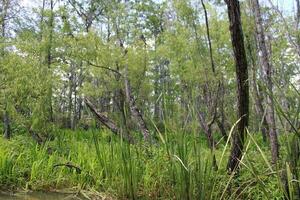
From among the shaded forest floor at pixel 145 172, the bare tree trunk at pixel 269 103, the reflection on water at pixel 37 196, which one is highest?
the bare tree trunk at pixel 269 103

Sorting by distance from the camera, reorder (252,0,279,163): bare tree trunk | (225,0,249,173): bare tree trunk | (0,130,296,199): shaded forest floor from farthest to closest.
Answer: (252,0,279,163): bare tree trunk
(225,0,249,173): bare tree trunk
(0,130,296,199): shaded forest floor

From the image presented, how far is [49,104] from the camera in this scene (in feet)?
27.5

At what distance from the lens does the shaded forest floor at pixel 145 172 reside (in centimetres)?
255

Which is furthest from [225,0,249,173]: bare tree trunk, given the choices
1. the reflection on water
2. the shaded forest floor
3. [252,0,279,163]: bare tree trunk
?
the reflection on water

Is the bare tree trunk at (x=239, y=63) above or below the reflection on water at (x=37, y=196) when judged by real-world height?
above

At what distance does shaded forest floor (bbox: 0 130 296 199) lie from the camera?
8.37ft

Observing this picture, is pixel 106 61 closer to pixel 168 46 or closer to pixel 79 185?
pixel 168 46

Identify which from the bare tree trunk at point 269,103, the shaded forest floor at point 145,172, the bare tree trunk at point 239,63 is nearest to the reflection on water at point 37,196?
the shaded forest floor at point 145,172

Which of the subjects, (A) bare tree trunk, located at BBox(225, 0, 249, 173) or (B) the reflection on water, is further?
(B) the reflection on water

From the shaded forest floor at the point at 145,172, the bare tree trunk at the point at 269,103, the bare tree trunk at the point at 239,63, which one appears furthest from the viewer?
the bare tree trunk at the point at 269,103

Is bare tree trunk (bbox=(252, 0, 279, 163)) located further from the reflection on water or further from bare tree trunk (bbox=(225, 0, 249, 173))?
the reflection on water

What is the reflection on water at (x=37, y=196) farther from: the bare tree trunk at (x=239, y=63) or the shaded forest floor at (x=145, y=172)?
the bare tree trunk at (x=239, y=63)

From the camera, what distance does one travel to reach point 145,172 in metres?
4.17

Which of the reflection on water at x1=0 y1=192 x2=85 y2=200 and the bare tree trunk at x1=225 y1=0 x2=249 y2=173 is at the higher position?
the bare tree trunk at x1=225 y1=0 x2=249 y2=173
